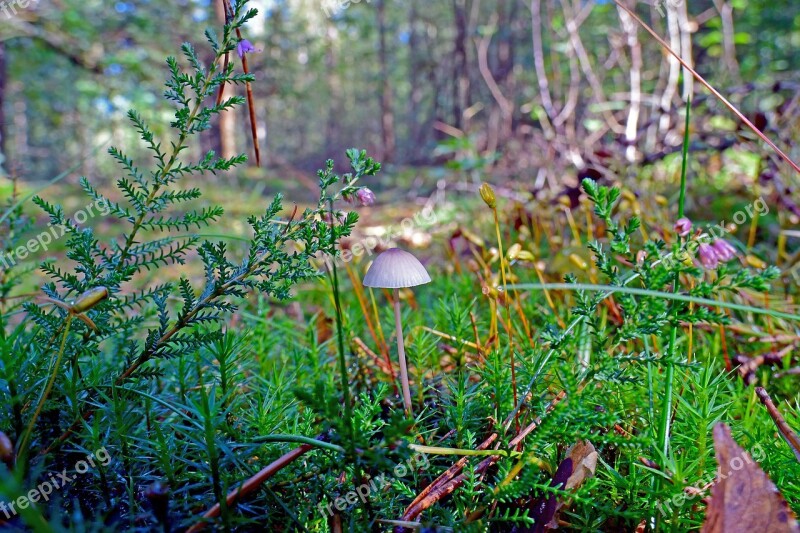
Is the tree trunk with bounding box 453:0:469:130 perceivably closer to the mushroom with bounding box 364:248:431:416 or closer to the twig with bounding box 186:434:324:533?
the mushroom with bounding box 364:248:431:416

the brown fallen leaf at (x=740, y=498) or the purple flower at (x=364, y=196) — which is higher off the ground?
the purple flower at (x=364, y=196)

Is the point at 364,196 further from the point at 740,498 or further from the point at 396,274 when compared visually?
the point at 740,498

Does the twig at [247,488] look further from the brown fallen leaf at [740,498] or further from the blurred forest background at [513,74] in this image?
the blurred forest background at [513,74]

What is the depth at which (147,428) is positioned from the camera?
1.03 m

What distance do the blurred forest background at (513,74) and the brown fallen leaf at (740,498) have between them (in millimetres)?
1185

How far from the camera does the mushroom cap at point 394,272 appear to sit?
1.07 metres

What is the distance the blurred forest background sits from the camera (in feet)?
12.1

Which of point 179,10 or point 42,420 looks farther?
point 179,10

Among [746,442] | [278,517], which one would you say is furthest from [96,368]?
[746,442]

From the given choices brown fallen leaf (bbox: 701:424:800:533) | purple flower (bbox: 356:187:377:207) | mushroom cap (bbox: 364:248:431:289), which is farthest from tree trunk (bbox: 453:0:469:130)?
brown fallen leaf (bbox: 701:424:800:533)

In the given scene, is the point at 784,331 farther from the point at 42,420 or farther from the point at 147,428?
the point at 42,420

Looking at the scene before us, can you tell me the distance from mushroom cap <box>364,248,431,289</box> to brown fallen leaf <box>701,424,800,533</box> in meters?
0.62

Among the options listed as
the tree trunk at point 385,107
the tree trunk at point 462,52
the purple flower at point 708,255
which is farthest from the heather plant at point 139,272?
the tree trunk at point 385,107

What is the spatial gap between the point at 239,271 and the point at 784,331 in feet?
5.73
